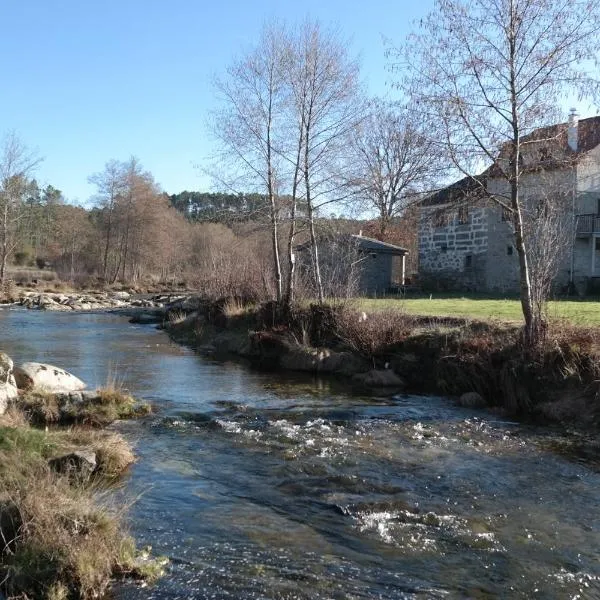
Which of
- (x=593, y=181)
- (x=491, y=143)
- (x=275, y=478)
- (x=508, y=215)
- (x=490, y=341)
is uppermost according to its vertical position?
(x=593, y=181)

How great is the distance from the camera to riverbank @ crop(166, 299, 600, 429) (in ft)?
38.3

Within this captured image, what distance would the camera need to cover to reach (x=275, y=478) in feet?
26.2

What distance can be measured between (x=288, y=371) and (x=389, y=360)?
9.74 feet

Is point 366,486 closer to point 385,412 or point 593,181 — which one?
point 385,412

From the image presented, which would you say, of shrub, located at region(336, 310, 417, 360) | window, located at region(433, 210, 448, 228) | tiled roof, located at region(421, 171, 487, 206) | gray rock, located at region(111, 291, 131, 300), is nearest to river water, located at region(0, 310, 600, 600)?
shrub, located at region(336, 310, 417, 360)

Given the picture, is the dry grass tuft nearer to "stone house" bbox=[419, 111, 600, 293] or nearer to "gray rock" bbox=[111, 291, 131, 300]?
"stone house" bbox=[419, 111, 600, 293]

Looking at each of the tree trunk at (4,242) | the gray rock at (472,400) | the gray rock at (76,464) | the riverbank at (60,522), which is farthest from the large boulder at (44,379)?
the tree trunk at (4,242)

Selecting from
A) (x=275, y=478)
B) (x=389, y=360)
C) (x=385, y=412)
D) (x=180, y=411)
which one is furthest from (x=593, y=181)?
(x=275, y=478)

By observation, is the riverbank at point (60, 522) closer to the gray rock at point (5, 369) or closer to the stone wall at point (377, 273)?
the gray rock at point (5, 369)

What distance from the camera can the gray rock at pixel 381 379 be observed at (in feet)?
49.1

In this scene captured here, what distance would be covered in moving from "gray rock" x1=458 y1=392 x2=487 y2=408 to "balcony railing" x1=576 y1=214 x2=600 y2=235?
21456mm

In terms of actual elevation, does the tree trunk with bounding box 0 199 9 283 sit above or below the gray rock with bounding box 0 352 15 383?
above

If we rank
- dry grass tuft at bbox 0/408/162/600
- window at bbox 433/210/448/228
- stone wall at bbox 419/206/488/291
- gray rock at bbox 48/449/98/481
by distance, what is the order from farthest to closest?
stone wall at bbox 419/206/488/291 < window at bbox 433/210/448/228 < gray rock at bbox 48/449/98/481 < dry grass tuft at bbox 0/408/162/600

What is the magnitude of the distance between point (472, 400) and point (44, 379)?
8317mm
